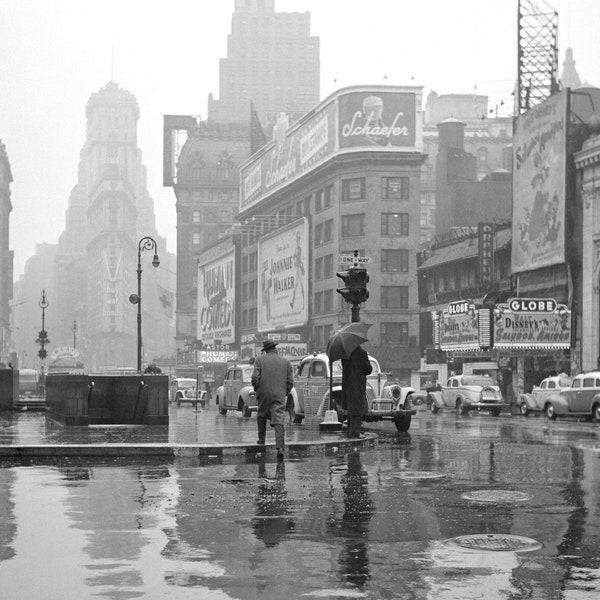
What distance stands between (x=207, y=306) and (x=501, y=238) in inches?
2981

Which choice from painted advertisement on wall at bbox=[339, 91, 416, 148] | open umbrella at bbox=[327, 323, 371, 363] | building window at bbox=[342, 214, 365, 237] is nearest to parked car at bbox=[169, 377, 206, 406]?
building window at bbox=[342, 214, 365, 237]

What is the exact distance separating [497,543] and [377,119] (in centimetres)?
9977

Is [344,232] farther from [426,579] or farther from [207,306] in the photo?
[426,579]

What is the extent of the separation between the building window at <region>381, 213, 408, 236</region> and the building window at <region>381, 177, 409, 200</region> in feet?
5.53

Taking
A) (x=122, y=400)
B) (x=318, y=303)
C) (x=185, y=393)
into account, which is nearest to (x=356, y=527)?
(x=122, y=400)

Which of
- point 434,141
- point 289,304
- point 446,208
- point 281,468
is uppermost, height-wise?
point 434,141

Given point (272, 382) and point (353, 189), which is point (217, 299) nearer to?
point (353, 189)

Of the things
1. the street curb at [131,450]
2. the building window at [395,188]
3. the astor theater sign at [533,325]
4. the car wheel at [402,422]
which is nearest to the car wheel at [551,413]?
the astor theater sign at [533,325]

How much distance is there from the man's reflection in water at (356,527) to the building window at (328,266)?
93.0 m

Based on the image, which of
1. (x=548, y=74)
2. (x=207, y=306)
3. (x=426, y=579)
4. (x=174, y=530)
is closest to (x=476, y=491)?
(x=174, y=530)

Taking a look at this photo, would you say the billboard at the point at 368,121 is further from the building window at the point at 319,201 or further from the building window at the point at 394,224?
the building window at the point at 394,224

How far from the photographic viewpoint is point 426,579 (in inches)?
311

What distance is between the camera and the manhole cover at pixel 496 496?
12.5 meters

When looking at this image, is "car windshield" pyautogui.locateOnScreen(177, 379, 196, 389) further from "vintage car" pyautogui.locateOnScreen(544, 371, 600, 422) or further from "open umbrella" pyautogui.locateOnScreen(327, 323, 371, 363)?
"open umbrella" pyautogui.locateOnScreen(327, 323, 371, 363)
